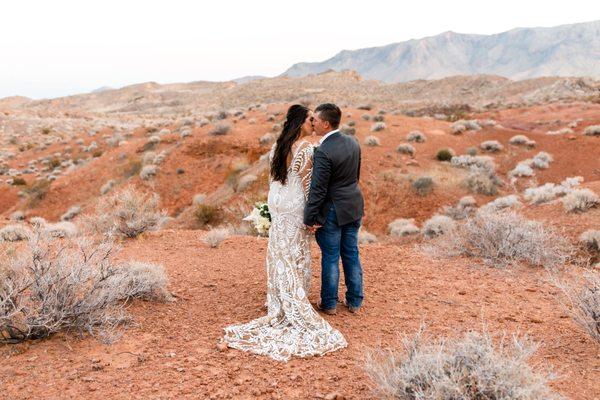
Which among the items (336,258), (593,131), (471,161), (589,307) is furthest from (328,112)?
(593,131)

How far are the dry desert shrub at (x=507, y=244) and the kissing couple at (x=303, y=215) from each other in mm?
3187

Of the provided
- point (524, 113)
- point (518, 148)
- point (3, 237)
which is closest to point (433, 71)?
point (524, 113)

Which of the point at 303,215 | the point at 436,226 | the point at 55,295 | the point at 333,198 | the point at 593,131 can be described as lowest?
the point at 436,226

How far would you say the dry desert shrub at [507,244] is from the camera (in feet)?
21.2

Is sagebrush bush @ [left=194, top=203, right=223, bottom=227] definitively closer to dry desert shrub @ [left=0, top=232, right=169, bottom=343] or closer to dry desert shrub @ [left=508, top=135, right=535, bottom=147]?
dry desert shrub @ [left=0, top=232, right=169, bottom=343]

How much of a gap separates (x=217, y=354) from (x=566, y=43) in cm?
17138

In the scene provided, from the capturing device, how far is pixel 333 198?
14.4ft

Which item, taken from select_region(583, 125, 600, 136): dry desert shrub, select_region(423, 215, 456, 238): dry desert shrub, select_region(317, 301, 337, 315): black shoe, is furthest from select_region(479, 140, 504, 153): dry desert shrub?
select_region(317, 301, 337, 315): black shoe

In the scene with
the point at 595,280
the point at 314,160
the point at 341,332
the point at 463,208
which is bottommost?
the point at 463,208

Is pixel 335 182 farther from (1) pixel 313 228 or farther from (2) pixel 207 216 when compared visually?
(2) pixel 207 216

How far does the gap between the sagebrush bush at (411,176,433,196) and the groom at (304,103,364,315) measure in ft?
30.3

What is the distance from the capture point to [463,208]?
12.5 metres

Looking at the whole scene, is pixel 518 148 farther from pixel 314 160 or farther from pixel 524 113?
pixel 314 160

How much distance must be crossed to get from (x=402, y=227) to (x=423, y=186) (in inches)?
113
